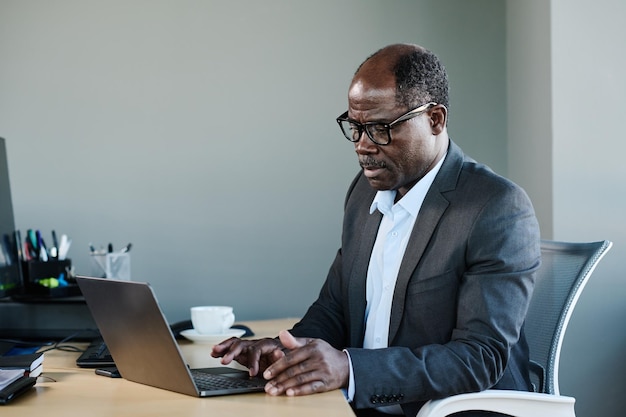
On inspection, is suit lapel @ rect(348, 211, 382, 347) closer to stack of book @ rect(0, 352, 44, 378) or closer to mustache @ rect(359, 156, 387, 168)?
mustache @ rect(359, 156, 387, 168)

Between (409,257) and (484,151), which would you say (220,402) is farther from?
(484,151)

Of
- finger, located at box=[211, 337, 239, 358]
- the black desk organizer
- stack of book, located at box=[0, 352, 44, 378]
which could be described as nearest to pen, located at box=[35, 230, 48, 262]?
the black desk organizer

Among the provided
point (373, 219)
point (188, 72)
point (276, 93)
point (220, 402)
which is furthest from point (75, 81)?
point (220, 402)

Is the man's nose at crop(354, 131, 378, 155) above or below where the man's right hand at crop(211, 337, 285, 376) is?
above

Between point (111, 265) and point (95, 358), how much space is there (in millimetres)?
726

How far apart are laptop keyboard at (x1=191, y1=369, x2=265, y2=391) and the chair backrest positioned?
666 mm

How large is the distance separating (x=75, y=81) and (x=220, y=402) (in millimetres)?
1722

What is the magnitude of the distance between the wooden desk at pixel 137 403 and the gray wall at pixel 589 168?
127 centimetres

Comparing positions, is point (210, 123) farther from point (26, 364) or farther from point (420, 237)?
point (26, 364)

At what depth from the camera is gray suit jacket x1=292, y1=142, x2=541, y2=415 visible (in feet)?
4.95

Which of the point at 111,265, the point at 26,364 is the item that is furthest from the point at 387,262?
the point at 111,265

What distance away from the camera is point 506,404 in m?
1.52

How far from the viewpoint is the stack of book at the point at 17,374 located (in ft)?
4.53

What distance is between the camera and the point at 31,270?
2318 millimetres
